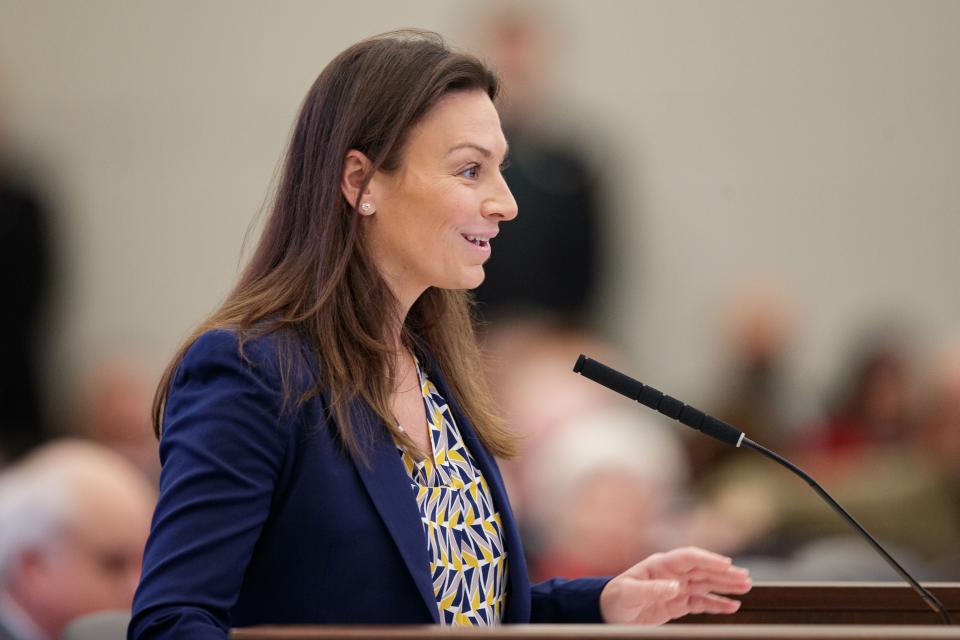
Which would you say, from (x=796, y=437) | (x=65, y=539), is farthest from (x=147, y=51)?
(x=65, y=539)

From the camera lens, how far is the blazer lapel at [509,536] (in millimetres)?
2004

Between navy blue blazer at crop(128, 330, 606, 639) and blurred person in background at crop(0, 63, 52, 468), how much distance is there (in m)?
3.79

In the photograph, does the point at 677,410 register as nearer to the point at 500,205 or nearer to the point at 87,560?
the point at 500,205

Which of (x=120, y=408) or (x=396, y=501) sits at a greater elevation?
(x=396, y=501)

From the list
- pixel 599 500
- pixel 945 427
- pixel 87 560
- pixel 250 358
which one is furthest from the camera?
pixel 945 427

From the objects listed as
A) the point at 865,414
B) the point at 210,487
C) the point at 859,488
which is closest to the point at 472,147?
the point at 210,487

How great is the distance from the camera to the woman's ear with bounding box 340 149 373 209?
6.50 ft

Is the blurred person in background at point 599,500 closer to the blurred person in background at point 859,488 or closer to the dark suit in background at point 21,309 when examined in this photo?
the blurred person in background at point 859,488

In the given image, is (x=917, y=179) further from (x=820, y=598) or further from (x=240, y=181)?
(x=820, y=598)

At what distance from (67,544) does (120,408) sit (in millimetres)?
1996

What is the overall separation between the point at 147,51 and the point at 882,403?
3367mm

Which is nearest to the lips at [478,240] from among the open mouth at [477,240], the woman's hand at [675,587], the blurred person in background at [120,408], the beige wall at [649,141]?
the open mouth at [477,240]

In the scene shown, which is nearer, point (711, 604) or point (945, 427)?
point (711, 604)

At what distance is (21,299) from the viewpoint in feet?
17.9
